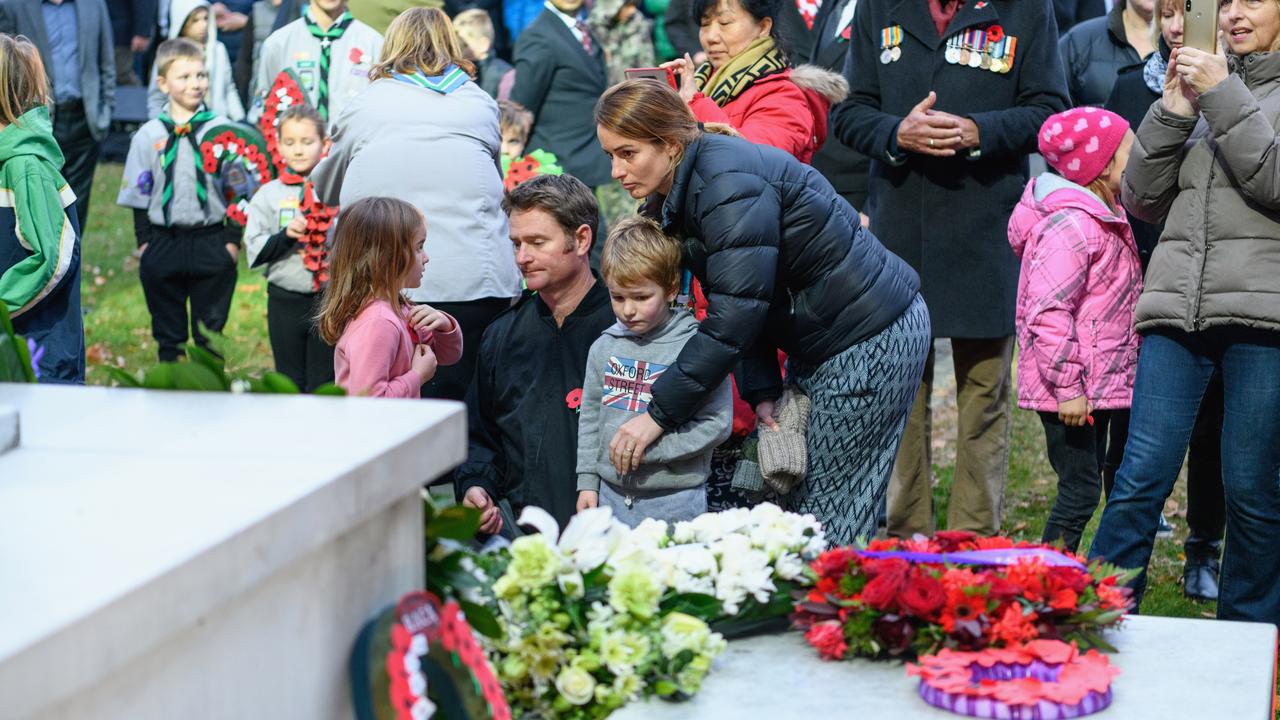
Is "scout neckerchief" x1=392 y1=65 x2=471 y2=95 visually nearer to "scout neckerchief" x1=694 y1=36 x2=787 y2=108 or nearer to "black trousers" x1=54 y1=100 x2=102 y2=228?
"scout neckerchief" x1=694 y1=36 x2=787 y2=108

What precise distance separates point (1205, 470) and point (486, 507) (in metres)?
2.87

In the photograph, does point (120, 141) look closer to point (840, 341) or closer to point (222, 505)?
point (840, 341)

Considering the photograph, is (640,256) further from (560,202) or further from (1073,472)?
(1073,472)

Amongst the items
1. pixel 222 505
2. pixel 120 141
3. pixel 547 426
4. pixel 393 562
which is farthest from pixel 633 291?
pixel 120 141

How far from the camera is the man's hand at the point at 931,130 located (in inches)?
218

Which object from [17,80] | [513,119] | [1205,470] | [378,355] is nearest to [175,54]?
[513,119]

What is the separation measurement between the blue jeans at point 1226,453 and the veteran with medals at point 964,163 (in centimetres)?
117

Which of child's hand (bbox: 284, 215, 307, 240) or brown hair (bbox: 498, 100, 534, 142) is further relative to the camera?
brown hair (bbox: 498, 100, 534, 142)

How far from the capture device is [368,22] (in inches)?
361

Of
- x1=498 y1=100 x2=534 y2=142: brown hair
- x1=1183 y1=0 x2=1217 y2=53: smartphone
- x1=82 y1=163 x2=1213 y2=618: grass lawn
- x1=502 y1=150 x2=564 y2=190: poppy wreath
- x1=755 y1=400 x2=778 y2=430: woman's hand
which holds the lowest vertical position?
x1=82 y1=163 x2=1213 y2=618: grass lawn

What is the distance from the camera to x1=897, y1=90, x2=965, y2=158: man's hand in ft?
18.2

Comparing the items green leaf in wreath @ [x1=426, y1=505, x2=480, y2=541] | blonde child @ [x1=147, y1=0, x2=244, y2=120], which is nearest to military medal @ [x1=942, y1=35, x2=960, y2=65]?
green leaf in wreath @ [x1=426, y1=505, x2=480, y2=541]

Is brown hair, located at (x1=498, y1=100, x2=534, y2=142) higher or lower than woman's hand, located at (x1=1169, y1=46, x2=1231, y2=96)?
lower

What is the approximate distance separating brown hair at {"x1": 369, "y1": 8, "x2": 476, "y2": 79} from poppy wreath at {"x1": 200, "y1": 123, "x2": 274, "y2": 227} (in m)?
2.34
